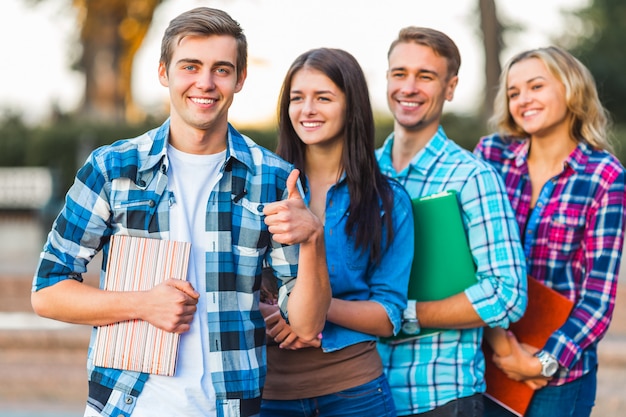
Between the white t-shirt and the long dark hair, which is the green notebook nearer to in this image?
the long dark hair

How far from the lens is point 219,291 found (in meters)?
1.86

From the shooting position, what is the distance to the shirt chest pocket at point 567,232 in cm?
263

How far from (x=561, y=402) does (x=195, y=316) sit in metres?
1.34

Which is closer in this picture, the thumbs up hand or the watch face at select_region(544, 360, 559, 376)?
the thumbs up hand

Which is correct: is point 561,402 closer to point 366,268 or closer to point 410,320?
point 410,320

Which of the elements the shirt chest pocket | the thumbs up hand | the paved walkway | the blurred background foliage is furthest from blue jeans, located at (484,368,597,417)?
the blurred background foliage

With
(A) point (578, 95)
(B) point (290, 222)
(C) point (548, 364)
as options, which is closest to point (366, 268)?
(B) point (290, 222)

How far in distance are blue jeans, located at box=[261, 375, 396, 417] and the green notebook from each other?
0.93 feet

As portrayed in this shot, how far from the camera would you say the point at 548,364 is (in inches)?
99.7

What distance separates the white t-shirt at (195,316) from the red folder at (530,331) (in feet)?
3.75

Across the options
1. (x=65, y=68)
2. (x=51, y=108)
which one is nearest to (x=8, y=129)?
(x=51, y=108)

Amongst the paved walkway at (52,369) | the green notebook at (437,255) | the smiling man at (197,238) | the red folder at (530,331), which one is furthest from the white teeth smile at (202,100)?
the paved walkway at (52,369)

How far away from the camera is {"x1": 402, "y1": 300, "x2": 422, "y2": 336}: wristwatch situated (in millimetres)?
2414

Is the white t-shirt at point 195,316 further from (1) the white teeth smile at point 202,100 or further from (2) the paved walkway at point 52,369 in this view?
(2) the paved walkway at point 52,369
